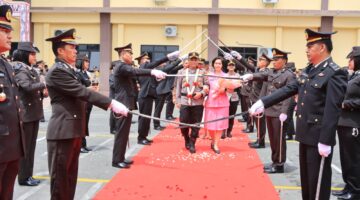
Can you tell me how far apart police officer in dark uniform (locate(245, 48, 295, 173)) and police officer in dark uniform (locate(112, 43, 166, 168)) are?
6.82 ft

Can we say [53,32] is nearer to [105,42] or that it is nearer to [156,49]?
[105,42]

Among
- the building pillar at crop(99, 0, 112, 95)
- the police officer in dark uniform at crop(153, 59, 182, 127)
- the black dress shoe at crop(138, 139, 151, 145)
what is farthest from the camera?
the building pillar at crop(99, 0, 112, 95)

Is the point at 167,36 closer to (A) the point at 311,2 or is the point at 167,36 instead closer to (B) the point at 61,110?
(A) the point at 311,2

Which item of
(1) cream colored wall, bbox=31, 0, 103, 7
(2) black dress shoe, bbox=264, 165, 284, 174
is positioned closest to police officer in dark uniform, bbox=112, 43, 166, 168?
(2) black dress shoe, bbox=264, 165, 284, 174

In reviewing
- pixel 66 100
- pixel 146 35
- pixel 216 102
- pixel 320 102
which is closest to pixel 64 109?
→ pixel 66 100

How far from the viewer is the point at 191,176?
588 cm

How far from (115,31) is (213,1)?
5.58 metres

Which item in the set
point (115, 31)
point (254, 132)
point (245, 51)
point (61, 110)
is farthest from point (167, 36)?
point (61, 110)

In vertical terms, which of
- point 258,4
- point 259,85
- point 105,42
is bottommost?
point 259,85

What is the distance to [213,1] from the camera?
19.7 meters

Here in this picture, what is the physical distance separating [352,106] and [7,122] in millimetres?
4207

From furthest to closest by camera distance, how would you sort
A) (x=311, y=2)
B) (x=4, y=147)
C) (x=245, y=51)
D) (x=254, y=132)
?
1. (x=245, y=51)
2. (x=311, y=2)
3. (x=254, y=132)
4. (x=4, y=147)

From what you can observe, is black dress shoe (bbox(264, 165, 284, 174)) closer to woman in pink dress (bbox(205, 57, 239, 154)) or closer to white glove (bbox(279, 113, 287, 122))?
white glove (bbox(279, 113, 287, 122))

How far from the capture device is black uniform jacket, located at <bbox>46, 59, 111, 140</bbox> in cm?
403
